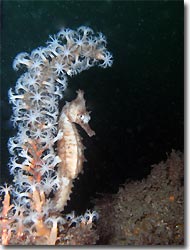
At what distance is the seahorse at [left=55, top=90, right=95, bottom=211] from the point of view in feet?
9.53

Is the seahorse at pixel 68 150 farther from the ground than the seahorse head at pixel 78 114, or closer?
closer

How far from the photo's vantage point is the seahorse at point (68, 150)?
2.91 metres

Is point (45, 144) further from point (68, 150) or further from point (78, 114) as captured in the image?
point (78, 114)

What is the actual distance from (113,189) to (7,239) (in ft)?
5.69

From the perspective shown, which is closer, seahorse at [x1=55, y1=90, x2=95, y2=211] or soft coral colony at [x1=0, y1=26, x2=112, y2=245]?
soft coral colony at [x1=0, y1=26, x2=112, y2=245]

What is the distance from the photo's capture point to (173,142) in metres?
3.40

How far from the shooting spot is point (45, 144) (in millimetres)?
2824

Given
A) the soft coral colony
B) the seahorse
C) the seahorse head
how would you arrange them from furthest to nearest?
the seahorse head < the seahorse < the soft coral colony

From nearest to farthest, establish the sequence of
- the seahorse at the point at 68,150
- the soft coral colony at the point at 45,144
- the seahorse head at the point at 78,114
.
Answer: the soft coral colony at the point at 45,144 < the seahorse at the point at 68,150 < the seahorse head at the point at 78,114

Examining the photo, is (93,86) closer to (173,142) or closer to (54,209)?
(173,142)

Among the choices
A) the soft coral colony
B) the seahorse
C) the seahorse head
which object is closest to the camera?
the soft coral colony

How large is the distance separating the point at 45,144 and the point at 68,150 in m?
0.27

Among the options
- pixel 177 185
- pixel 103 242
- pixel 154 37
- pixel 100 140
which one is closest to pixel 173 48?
pixel 154 37

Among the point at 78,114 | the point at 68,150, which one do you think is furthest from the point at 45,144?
the point at 78,114
